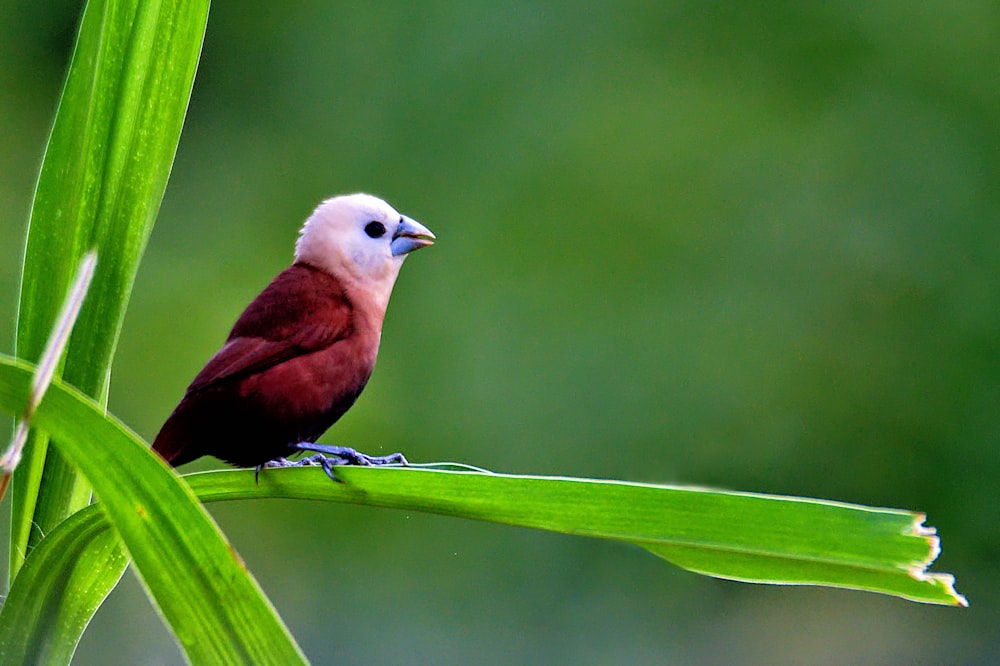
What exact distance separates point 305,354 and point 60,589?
0.66 ft

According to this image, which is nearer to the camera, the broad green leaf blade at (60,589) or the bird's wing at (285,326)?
the broad green leaf blade at (60,589)

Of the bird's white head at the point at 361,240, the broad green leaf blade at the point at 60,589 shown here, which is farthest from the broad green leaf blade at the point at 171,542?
the bird's white head at the point at 361,240

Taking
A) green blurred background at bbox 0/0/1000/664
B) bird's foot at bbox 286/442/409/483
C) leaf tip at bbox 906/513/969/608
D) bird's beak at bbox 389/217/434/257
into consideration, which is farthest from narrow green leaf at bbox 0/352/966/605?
green blurred background at bbox 0/0/1000/664

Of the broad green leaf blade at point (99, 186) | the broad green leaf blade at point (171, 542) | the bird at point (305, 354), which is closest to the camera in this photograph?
the broad green leaf blade at point (171, 542)

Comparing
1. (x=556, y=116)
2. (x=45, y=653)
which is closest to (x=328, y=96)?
(x=556, y=116)

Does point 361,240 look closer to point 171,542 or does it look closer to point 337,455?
point 337,455

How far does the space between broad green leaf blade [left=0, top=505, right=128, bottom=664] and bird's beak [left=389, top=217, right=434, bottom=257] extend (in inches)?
10.4

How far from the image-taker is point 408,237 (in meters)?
0.66

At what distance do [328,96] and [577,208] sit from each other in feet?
2.05

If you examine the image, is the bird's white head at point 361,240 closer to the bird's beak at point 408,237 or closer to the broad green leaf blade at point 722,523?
the bird's beak at point 408,237

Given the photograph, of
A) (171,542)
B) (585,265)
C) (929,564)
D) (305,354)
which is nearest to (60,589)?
(171,542)

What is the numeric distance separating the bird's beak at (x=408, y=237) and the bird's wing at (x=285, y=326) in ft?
0.14

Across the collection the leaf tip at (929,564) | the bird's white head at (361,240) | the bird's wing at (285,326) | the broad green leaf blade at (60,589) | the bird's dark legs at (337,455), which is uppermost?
the bird's white head at (361,240)

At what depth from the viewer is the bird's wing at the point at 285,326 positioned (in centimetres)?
59
